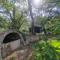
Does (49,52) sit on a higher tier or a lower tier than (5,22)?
higher

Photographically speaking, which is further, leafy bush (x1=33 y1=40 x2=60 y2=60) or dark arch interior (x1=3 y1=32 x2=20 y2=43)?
dark arch interior (x1=3 y1=32 x2=20 y2=43)

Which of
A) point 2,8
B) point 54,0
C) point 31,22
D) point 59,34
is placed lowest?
point 31,22

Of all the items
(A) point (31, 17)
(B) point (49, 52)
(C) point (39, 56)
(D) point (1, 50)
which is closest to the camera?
(B) point (49, 52)

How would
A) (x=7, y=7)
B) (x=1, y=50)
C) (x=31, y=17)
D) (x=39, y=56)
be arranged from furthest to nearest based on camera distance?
(x=31, y=17), (x=7, y=7), (x=1, y=50), (x=39, y=56)

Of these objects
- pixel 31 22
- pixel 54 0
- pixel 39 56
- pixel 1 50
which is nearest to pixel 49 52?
pixel 39 56

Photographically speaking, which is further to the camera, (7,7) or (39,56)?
(7,7)

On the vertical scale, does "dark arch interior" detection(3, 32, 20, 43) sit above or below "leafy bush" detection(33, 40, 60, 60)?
below

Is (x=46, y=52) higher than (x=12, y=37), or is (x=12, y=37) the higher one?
(x=46, y=52)

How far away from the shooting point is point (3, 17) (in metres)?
25.2

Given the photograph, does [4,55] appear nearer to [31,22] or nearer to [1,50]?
[1,50]

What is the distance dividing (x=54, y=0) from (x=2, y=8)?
69.1 feet

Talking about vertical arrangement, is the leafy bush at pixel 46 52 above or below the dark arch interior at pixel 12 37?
above

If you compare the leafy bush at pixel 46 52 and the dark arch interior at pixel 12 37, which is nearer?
the leafy bush at pixel 46 52

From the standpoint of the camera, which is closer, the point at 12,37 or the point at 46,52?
the point at 46,52
